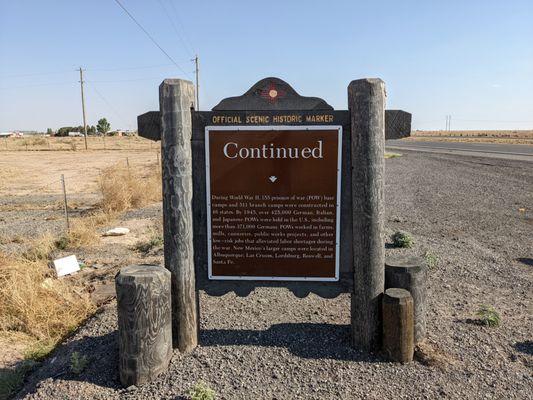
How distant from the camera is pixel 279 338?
4199 mm

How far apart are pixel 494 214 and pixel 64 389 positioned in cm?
971

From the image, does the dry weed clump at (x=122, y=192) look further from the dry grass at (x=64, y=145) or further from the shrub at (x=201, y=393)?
the dry grass at (x=64, y=145)

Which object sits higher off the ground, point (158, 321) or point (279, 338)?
point (158, 321)

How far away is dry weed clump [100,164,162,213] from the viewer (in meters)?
12.2

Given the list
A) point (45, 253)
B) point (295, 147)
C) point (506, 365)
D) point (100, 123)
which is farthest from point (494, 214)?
point (100, 123)

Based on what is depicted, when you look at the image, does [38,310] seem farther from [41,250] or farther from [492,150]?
[492,150]

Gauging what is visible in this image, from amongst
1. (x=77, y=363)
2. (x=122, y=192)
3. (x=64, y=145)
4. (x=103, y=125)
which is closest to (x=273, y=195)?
(x=77, y=363)

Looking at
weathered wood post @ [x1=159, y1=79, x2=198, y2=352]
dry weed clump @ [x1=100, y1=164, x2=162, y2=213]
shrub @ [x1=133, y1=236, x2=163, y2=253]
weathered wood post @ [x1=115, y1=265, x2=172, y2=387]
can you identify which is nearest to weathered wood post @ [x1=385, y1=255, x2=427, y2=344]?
weathered wood post @ [x1=159, y1=79, x2=198, y2=352]

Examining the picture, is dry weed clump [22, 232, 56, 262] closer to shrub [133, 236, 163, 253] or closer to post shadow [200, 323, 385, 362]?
shrub [133, 236, 163, 253]

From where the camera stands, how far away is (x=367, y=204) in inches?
146

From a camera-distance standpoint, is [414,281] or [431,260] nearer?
[414,281]

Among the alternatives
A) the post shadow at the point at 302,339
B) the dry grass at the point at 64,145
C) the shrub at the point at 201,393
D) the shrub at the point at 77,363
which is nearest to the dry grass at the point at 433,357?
the post shadow at the point at 302,339

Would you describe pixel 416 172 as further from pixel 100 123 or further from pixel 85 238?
pixel 100 123

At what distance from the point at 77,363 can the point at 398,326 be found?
97.2 inches
